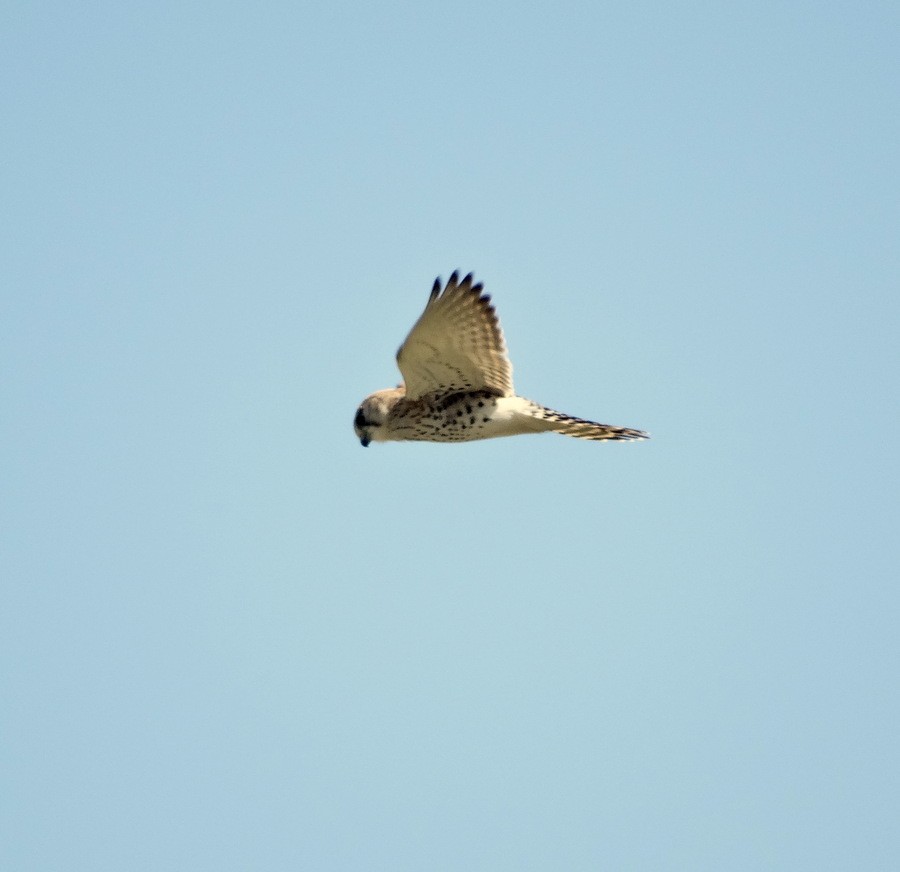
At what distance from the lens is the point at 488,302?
830cm

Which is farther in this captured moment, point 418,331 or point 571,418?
point 571,418

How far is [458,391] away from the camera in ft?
28.6

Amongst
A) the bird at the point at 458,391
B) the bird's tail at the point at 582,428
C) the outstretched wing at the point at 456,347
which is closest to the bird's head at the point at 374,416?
the bird at the point at 458,391

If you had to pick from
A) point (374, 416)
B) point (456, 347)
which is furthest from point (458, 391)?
point (374, 416)

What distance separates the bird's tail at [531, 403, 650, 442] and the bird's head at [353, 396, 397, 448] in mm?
963

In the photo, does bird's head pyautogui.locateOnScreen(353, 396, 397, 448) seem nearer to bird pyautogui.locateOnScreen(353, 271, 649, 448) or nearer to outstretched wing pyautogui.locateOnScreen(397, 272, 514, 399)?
bird pyautogui.locateOnScreen(353, 271, 649, 448)

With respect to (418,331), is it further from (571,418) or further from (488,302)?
(571,418)

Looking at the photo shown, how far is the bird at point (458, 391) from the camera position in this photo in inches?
325

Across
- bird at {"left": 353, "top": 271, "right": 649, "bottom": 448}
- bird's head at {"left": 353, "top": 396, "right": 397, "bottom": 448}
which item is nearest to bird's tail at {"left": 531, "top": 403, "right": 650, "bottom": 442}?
bird at {"left": 353, "top": 271, "right": 649, "bottom": 448}

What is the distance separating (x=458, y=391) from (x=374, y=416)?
637 millimetres

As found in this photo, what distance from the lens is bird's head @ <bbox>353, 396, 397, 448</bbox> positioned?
29.6 ft

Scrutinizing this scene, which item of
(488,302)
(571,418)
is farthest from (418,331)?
(571,418)

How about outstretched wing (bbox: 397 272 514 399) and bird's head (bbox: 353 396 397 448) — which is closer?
outstretched wing (bbox: 397 272 514 399)

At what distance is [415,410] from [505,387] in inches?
24.3
